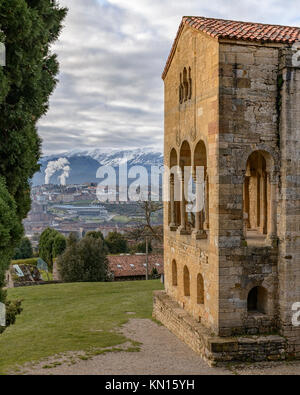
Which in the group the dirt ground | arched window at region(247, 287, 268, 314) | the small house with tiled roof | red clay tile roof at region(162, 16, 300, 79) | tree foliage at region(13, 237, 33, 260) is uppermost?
red clay tile roof at region(162, 16, 300, 79)

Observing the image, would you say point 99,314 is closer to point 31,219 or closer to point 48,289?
point 48,289

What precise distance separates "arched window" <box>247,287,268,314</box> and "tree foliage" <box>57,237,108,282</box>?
81.0ft

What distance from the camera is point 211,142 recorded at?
12.2m

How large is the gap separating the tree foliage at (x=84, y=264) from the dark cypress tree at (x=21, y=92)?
→ 26.9 meters

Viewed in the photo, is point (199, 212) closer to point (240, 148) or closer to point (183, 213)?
point (183, 213)

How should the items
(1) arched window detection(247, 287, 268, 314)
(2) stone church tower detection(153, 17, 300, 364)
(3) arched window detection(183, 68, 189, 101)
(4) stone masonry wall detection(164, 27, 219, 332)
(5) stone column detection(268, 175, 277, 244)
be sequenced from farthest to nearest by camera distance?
(3) arched window detection(183, 68, 189, 101), (1) arched window detection(247, 287, 268, 314), (5) stone column detection(268, 175, 277, 244), (4) stone masonry wall detection(164, 27, 219, 332), (2) stone church tower detection(153, 17, 300, 364)

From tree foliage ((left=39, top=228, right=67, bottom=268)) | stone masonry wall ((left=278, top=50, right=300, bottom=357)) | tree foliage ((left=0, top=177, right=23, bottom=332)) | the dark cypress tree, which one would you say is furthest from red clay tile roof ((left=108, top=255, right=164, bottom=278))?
tree foliage ((left=0, top=177, right=23, bottom=332))

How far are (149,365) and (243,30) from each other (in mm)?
9942

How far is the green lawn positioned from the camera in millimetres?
13344

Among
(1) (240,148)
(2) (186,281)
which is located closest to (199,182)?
(1) (240,148)

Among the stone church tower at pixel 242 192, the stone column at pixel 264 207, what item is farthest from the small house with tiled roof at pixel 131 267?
the stone church tower at pixel 242 192

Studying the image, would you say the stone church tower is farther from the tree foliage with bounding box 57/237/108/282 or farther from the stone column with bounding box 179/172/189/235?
the tree foliage with bounding box 57/237/108/282
